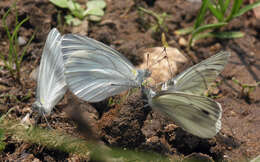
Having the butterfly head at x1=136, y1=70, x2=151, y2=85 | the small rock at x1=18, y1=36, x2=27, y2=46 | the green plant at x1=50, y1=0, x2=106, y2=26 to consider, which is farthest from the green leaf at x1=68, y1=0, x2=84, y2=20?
the butterfly head at x1=136, y1=70, x2=151, y2=85

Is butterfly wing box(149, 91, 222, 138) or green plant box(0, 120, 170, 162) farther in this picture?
green plant box(0, 120, 170, 162)

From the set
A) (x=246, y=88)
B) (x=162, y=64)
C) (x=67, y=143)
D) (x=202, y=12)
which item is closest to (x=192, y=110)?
(x=67, y=143)

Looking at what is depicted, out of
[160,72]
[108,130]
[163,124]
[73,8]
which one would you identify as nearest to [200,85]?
[163,124]

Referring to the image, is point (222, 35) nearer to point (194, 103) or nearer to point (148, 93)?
point (148, 93)

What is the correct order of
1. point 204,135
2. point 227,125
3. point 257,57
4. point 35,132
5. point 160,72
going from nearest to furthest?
point 204,135
point 35,132
point 227,125
point 160,72
point 257,57

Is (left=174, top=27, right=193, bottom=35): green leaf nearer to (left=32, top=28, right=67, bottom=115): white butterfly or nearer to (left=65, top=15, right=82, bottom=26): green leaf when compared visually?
(left=65, top=15, right=82, bottom=26): green leaf

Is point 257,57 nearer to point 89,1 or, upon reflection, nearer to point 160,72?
point 160,72

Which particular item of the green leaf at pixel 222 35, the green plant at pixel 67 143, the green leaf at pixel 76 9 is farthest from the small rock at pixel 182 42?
the green plant at pixel 67 143
